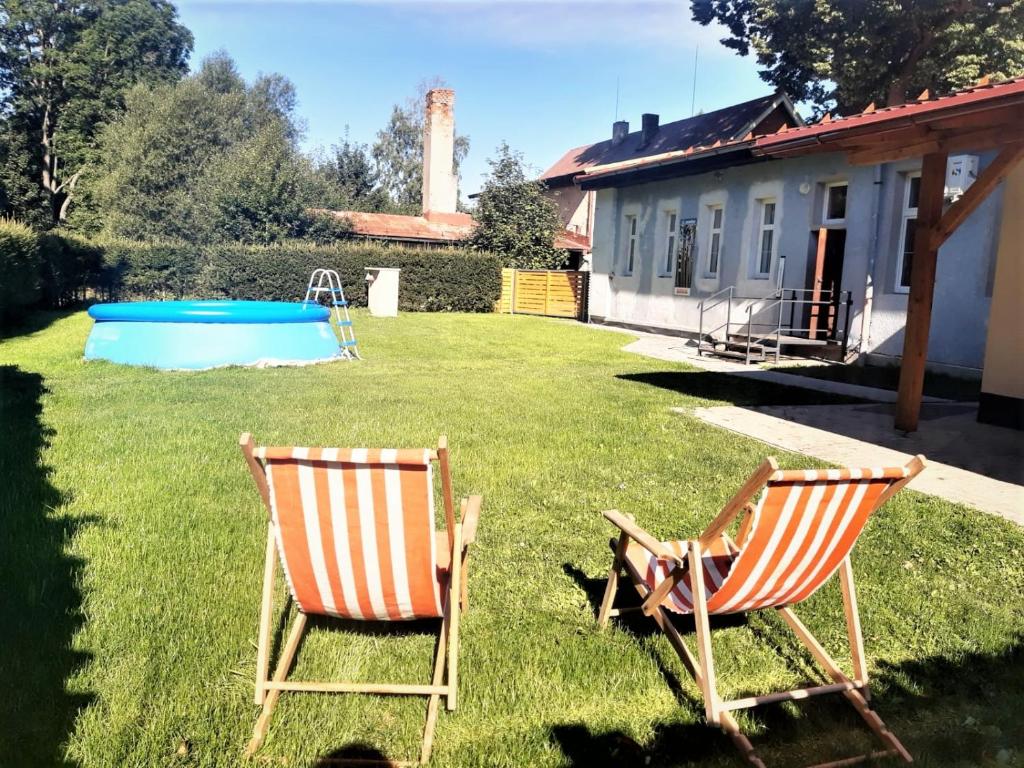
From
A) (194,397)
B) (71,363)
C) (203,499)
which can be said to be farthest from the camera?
(71,363)

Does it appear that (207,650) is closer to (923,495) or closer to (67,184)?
(923,495)

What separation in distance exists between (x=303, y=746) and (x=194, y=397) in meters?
6.85

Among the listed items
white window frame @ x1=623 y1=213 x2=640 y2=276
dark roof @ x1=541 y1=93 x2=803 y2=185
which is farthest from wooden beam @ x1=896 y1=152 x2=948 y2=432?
dark roof @ x1=541 y1=93 x2=803 y2=185

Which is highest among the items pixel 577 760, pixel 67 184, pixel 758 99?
pixel 758 99

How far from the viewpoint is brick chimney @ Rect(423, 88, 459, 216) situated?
3850cm

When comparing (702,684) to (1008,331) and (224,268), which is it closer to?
(1008,331)

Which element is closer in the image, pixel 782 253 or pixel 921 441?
pixel 921 441

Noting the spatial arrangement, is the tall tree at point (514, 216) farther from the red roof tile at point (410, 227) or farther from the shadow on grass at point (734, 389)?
the shadow on grass at point (734, 389)

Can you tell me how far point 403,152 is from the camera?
5278 centimetres

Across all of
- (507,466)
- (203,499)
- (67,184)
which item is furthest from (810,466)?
(67,184)

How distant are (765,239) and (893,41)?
605 cm

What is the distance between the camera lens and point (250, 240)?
2666cm

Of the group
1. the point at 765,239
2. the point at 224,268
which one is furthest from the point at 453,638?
the point at 224,268

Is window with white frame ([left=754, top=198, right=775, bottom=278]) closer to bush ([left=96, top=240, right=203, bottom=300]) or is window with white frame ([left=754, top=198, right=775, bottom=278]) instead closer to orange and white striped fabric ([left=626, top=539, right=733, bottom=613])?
orange and white striped fabric ([left=626, top=539, right=733, bottom=613])
